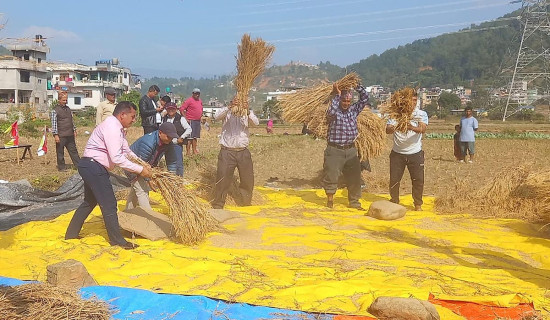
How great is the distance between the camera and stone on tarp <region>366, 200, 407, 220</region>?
6250mm

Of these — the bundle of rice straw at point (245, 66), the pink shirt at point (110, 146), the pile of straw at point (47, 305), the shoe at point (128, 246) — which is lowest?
the shoe at point (128, 246)

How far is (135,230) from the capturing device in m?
5.29

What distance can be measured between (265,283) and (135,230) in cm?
190

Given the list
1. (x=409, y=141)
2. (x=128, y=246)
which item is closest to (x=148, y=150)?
(x=128, y=246)

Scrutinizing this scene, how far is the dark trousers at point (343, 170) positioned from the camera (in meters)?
7.04

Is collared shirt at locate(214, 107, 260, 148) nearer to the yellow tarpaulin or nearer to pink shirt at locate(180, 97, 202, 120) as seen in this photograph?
the yellow tarpaulin

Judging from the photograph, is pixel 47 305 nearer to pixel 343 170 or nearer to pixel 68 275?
pixel 68 275

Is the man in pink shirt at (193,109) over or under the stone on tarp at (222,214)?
over

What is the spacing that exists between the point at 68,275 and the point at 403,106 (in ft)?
14.5

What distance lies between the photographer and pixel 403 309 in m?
3.21

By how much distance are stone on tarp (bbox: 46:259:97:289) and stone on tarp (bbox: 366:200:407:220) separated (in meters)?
3.60

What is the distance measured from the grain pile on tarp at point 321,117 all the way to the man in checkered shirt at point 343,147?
3.23 feet

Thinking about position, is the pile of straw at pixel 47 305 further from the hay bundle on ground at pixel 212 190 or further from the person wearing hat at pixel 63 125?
the person wearing hat at pixel 63 125

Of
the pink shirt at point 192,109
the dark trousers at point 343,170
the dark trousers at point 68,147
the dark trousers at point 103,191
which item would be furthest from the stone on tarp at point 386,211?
the pink shirt at point 192,109
